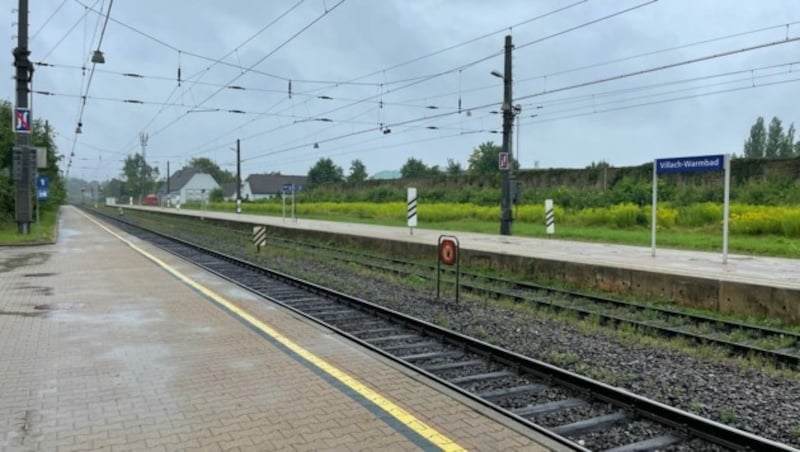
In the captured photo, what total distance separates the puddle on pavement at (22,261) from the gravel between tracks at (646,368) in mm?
11085

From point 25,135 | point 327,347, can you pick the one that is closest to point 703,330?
point 327,347

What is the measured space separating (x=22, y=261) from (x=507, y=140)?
17.3 meters

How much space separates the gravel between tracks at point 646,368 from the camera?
5535 millimetres

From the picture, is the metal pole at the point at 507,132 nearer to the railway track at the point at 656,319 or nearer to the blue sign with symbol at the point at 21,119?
the railway track at the point at 656,319

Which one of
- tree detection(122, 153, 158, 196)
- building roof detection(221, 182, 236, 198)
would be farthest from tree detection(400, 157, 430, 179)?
tree detection(122, 153, 158, 196)

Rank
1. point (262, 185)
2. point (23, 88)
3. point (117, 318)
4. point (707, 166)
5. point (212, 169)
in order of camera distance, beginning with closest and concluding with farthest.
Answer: point (117, 318)
point (707, 166)
point (23, 88)
point (262, 185)
point (212, 169)

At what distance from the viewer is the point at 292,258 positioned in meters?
19.9

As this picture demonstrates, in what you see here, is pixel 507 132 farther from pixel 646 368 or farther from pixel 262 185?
pixel 262 185

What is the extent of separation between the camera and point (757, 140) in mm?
94000

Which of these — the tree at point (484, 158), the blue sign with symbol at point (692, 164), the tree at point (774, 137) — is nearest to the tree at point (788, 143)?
the tree at point (774, 137)

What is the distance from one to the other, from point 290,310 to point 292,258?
32.1ft

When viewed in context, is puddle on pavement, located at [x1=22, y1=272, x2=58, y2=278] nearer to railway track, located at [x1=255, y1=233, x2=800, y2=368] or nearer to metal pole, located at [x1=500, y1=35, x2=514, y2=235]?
railway track, located at [x1=255, y1=233, x2=800, y2=368]

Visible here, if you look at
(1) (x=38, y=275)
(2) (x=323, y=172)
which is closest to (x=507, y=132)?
(1) (x=38, y=275)

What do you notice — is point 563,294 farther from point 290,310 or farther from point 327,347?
point 327,347
